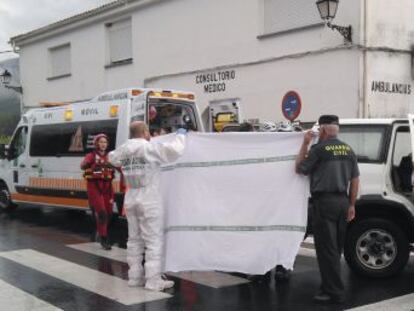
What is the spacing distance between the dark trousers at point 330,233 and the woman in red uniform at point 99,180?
3942mm

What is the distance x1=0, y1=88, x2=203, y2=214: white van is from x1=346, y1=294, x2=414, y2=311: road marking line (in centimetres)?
527

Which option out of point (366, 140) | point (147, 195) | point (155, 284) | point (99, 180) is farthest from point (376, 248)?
point (99, 180)

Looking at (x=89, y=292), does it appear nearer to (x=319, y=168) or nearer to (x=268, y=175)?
(x=268, y=175)

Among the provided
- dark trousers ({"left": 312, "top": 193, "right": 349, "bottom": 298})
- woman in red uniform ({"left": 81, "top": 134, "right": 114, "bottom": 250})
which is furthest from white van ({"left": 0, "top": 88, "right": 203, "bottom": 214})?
dark trousers ({"left": 312, "top": 193, "right": 349, "bottom": 298})

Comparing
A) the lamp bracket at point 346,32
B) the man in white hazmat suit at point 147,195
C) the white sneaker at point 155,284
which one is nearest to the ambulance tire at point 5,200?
the man in white hazmat suit at point 147,195

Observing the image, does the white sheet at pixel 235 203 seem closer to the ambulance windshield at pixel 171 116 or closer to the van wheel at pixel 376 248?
the van wheel at pixel 376 248

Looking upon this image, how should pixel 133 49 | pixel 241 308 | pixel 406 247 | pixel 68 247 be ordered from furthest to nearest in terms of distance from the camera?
1. pixel 133 49
2. pixel 68 247
3. pixel 406 247
4. pixel 241 308

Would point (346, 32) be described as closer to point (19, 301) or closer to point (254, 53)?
point (254, 53)

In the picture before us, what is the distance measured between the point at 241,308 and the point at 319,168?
155 centimetres

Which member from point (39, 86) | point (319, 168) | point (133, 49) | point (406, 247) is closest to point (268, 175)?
point (319, 168)

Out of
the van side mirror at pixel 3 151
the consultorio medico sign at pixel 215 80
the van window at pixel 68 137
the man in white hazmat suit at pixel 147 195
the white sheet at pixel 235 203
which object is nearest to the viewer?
the white sheet at pixel 235 203

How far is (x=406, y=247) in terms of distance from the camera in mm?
6801

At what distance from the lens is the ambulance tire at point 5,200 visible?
→ 13469mm

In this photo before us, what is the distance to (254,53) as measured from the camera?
649 inches
